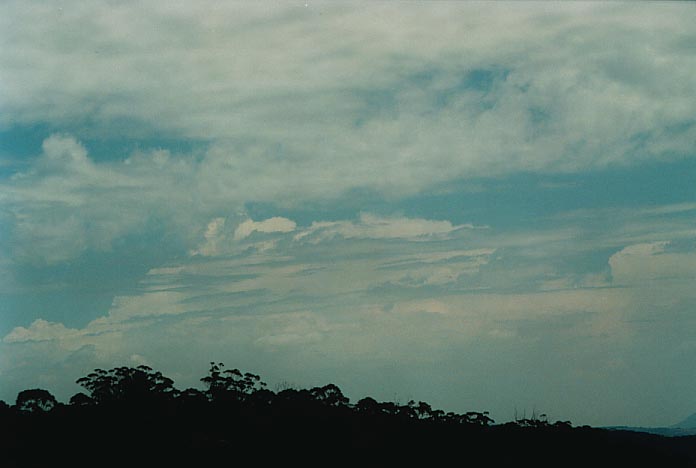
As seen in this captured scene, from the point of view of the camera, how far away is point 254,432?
92750mm

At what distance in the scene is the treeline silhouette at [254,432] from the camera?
83250 millimetres

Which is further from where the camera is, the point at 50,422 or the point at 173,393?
the point at 173,393

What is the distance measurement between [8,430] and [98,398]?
2263cm

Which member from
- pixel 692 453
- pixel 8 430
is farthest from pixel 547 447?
pixel 692 453

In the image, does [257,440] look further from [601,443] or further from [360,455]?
[601,443]

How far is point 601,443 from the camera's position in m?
127

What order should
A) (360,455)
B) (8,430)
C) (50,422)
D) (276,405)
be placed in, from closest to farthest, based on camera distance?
1. (8,430)
2. (50,422)
3. (360,455)
4. (276,405)

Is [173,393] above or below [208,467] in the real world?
above

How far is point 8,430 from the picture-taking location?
8138 centimetres

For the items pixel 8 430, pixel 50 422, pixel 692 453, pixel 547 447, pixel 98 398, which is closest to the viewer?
pixel 8 430


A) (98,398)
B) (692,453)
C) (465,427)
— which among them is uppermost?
(98,398)

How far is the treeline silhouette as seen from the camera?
83250mm

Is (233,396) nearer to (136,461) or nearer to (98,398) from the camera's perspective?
(98,398)

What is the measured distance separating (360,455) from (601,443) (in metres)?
48.9
